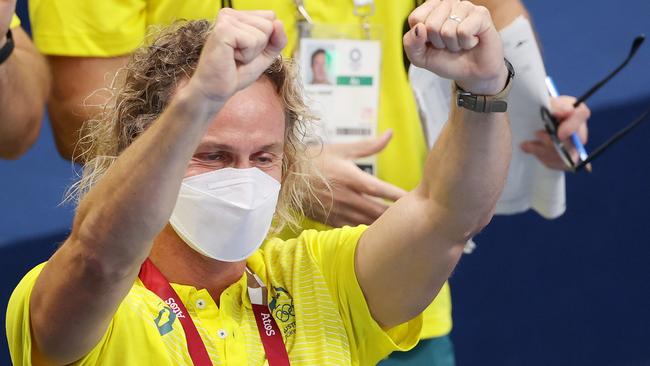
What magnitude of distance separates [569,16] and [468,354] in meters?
1.09

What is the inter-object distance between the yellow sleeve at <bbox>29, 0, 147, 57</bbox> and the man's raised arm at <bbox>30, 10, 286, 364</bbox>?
2.79 ft

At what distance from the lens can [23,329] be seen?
67.2 inches

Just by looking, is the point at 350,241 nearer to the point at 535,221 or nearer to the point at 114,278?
the point at 114,278

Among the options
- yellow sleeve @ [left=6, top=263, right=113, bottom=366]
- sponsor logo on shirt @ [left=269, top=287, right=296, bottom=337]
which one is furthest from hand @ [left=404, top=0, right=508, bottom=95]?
yellow sleeve @ [left=6, top=263, right=113, bottom=366]

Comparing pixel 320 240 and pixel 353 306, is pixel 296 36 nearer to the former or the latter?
pixel 320 240

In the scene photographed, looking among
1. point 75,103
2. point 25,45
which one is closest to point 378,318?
point 75,103

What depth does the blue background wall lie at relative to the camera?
12.1 feet

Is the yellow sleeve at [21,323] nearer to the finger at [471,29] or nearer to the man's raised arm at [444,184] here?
the man's raised arm at [444,184]

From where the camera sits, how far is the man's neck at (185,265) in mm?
1893

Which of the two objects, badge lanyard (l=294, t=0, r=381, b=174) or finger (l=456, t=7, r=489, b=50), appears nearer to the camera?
finger (l=456, t=7, r=489, b=50)

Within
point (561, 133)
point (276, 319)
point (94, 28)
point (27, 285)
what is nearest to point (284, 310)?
point (276, 319)

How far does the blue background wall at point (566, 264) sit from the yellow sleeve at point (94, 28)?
1.25 meters

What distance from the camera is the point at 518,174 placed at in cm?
268

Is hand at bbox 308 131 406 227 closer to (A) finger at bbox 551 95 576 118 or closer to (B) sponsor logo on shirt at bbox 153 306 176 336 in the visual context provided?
(A) finger at bbox 551 95 576 118
